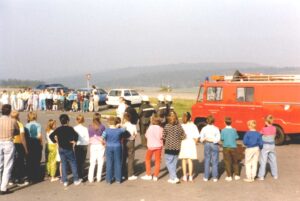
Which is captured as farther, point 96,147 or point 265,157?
point 265,157

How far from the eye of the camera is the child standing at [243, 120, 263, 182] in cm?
1038

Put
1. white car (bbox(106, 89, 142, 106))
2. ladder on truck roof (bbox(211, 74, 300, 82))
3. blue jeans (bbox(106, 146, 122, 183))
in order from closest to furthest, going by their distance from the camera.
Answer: blue jeans (bbox(106, 146, 122, 183)), ladder on truck roof (bbox(211, 74, 300, 82)), white car (bbox(106, 89, 142, 106))

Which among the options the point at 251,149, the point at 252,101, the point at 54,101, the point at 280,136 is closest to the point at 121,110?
the point at 252,101

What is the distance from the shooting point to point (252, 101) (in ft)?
53.4

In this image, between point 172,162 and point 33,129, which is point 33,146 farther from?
point 172,162

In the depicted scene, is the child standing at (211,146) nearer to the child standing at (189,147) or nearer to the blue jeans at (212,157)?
the blue jeans at (212,157)

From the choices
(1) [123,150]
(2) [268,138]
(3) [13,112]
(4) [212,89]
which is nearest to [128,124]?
(1) [123,150]

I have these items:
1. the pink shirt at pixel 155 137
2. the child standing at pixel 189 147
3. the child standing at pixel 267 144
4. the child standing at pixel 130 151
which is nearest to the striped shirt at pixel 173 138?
the pink shirt at pixel 155 137

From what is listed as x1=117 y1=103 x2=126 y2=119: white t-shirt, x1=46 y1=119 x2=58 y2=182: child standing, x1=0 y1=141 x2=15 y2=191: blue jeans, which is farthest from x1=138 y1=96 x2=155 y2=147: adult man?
x1=0 y1=141 x2=15 y2=191: blue jeans

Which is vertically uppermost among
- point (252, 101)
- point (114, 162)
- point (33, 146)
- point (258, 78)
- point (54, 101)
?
point (258, 78)

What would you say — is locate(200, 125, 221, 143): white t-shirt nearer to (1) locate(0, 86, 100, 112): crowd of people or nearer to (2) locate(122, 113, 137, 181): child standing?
(2) locate(122, 113, 137, 181): child standing

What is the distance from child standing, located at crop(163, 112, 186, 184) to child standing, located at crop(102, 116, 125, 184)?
1.08 metres

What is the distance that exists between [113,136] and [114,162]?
69 cm

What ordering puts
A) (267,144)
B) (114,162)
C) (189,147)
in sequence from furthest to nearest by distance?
1. (267,144)
2. (189,147)
3. (114,162)
